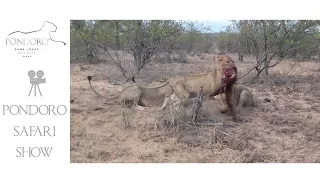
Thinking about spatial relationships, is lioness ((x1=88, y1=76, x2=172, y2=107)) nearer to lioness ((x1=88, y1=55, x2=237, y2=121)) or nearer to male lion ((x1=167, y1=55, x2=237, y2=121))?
lioness ((x1=88, y1=55, x2=237, y2=121))

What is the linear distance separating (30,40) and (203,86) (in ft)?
5.84

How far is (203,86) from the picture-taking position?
5.32 metres

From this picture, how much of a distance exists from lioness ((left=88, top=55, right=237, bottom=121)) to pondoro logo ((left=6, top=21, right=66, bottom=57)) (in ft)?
3.22

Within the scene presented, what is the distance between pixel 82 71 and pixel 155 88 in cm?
77

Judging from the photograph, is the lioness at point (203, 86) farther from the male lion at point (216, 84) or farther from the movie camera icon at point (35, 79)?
the movie camera icon at point (35, 79)

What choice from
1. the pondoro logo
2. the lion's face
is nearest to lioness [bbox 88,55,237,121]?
the lion's face

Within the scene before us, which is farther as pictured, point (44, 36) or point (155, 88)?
point (155, 88)

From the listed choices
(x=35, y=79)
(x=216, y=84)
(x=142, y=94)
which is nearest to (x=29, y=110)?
(x=35, y=79)

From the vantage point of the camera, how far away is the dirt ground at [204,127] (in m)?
5.07
